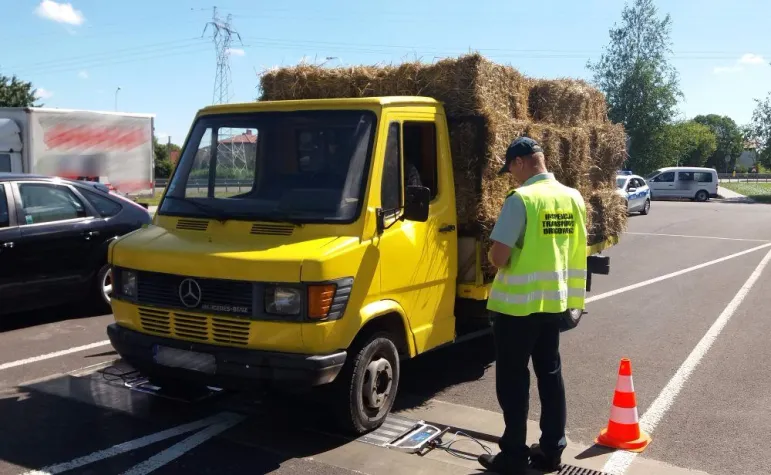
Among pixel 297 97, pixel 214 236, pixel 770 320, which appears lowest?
pixel 770 320

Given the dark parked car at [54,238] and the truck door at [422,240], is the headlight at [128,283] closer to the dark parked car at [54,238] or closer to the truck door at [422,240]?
the truck door at [422,240]

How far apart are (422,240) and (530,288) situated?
4.09ft

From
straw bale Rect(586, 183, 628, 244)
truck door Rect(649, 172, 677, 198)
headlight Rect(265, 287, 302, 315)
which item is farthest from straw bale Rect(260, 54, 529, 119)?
truck door Rect(649, 172, 677, 198)

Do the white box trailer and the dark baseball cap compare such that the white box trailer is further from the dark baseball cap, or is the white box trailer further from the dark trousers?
the dark trousers

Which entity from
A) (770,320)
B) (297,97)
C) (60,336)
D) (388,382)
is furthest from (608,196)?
(60,336)

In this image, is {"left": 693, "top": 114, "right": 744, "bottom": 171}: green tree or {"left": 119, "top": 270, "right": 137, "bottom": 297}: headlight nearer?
{"left": 119, "top": 270, "right": 137, "bottom": 297}: headlight

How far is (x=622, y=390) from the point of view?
4945 millimetres

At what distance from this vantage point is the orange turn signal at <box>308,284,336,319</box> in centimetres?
448

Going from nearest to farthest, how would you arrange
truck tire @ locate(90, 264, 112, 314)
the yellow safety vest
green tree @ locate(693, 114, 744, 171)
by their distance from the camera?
the yellow safety vest
truck tire @ locate(90, 264, 112, 314)
green tree @ locate(693, 114, 744, 171)

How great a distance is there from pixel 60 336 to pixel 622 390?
19.0 ft

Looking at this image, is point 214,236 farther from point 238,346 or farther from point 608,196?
point 608,196

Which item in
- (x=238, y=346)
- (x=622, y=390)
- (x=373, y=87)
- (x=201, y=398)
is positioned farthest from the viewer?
(x=373, y=87)

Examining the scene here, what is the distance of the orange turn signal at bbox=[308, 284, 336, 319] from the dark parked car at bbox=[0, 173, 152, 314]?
4663 millimetres

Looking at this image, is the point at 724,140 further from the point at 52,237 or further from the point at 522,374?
the point at 522,374
